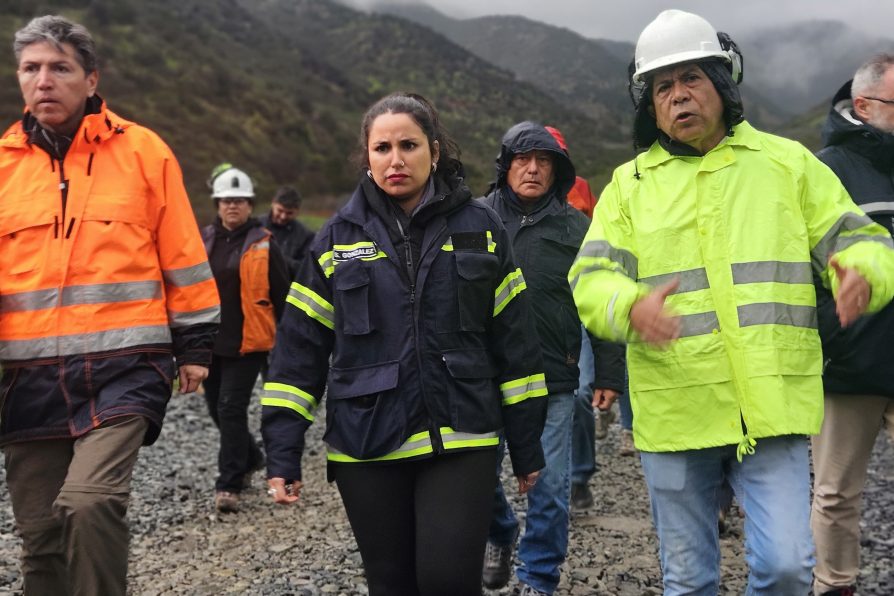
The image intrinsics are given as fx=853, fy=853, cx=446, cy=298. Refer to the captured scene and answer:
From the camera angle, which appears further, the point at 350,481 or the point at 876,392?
the point at 876,392

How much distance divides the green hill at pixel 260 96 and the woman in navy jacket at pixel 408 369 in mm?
3352

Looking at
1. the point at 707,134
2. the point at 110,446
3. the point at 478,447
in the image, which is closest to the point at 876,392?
the point at 707,134

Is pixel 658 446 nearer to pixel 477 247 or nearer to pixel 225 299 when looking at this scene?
pixel 477 247

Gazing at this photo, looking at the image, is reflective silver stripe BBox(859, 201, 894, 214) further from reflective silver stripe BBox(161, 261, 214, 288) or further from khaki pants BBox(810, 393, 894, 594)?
reflective silver stripe BBox(161, 261, 214, 288)

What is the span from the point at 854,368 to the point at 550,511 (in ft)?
5.59

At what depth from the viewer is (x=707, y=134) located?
3.16 meters

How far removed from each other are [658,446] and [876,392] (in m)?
1.70

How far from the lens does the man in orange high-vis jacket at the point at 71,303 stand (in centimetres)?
349

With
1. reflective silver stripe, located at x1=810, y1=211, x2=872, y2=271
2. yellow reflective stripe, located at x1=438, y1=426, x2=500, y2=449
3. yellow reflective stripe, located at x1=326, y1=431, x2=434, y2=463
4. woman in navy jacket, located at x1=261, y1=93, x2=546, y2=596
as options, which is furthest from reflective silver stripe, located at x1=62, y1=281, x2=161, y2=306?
reflective silver stripe, located at x1=810, y1=211, x2=872, y2=271

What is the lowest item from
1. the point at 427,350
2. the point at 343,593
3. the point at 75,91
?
the point at 343,593

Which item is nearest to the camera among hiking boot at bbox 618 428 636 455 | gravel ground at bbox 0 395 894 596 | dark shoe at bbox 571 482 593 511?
gravel ground at bbox 0 395 894 596

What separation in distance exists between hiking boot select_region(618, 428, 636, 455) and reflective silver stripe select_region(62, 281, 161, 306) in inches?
244

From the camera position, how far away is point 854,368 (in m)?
4.07

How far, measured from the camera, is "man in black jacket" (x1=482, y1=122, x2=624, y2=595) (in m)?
4.64
